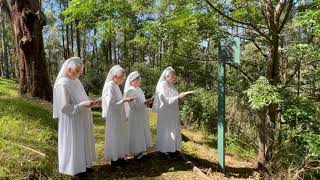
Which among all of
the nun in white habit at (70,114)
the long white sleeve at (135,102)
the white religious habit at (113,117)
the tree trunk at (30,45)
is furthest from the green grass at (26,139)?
the long white sleeve at (135,102)

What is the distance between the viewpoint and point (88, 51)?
2112 inches

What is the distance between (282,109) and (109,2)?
405 cm

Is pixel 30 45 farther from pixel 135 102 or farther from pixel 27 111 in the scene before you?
pixel 135 102

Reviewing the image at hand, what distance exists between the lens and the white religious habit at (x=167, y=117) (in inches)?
333

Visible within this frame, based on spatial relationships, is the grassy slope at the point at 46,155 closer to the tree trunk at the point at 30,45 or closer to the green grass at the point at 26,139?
the green grass at the point at 26,139

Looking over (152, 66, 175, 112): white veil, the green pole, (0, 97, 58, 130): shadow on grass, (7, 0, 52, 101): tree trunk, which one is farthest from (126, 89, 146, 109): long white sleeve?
(7, 0, 52, 101): tree trunk

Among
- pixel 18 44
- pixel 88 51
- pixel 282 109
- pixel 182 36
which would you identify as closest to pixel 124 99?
pixel 182 36

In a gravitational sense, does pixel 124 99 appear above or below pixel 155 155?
above

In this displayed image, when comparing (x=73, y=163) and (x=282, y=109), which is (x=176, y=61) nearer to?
(x=282, y=109)

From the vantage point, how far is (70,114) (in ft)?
22.0

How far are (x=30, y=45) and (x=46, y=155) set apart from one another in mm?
5944

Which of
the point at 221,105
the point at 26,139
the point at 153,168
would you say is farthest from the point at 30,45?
the point at 221,105

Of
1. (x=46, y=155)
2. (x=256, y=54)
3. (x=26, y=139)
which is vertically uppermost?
(x=256, y=54)

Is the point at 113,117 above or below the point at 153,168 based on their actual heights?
above
